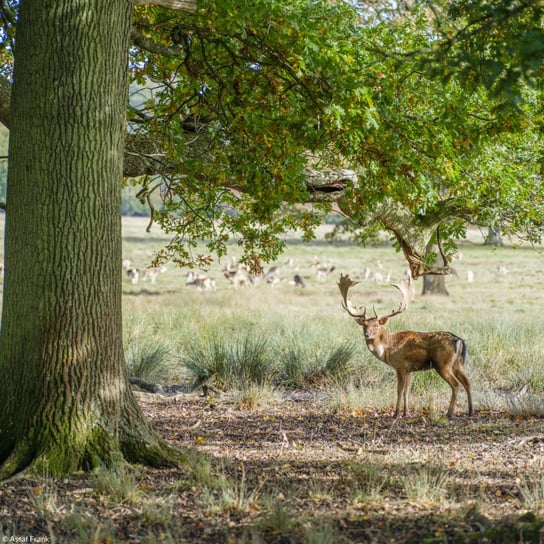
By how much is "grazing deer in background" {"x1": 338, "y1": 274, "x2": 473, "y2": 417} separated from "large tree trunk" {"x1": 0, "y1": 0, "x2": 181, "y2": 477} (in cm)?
380

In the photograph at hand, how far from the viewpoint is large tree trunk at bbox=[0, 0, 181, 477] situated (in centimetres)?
575

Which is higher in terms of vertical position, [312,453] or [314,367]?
[314,367]

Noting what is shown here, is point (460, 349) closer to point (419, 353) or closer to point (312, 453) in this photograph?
point (419, 353)

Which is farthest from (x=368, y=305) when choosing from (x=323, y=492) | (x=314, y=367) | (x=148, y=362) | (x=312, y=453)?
(x=323, y=492)

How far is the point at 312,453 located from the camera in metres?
6.89

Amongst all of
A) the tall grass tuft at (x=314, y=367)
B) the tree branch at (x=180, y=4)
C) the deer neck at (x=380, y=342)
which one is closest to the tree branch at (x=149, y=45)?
the tree branch at (x=180, y=4)

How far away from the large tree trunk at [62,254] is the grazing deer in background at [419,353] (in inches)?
150

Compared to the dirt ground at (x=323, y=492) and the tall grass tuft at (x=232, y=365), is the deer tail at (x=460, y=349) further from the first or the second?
the tall grass tuft at (x=232, y=365)

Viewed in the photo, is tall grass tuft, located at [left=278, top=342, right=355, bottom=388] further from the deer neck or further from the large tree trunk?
the large tree trunk

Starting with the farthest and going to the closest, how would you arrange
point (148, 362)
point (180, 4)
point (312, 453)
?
1. point (148, 362)
2. point (312, 453)
3. point (180, 4)

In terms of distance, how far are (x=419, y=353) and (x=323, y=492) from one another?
3.65 m

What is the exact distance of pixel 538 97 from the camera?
9719mm

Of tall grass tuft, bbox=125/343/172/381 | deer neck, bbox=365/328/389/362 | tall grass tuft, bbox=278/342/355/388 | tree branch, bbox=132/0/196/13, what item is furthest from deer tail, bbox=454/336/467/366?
tall grass tuft, bbox=125/343/172/381

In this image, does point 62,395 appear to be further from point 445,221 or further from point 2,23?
point 445,221
